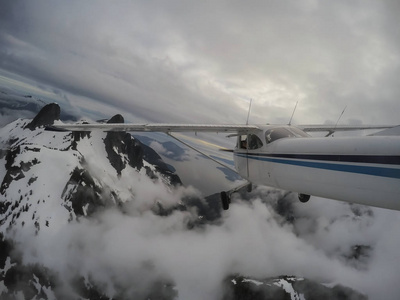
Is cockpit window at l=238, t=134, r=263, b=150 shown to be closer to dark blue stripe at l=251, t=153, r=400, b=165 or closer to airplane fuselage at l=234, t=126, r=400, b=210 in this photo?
airplane fuselage at l=234, t=126, r=400, b=210

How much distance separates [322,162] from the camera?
509 centimetres

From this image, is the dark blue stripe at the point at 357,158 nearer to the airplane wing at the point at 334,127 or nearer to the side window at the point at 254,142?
the side window at the point at 254,142

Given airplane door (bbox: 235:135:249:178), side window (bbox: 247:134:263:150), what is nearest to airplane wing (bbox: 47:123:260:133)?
side window (bbox: 247:134:263:150)

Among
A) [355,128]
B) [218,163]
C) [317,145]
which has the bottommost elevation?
[218,163]

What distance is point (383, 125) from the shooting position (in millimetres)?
12953

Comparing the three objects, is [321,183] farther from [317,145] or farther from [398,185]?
[398,185]

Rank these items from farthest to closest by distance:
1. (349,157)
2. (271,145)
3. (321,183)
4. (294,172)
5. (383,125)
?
(383,125), (271,145), (294,172), (321,183), (349,157)

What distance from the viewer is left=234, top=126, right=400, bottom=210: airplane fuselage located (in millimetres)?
4082

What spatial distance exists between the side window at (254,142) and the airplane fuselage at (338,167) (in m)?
0.49

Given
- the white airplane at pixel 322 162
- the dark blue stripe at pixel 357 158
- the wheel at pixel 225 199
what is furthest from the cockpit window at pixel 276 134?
the wheel at pixel 225 199

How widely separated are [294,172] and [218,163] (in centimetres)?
590

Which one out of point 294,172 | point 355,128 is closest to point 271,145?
point 294,172

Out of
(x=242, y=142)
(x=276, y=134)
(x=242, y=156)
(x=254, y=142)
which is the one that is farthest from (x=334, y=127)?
(x=276, y=134)

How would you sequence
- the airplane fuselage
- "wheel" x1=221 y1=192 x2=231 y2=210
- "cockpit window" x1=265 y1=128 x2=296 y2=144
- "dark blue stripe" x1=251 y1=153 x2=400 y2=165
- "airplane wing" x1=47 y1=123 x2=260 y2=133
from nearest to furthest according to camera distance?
1. "dark blue stripe" x1=251 y1=153 x2=400 y2=165
2. the airplane fuselage
3. "cockpit window" x1=265 y1=128 x2=296 y2=144
4. "airplane wing" x1=47 y1=123 x2=260 y2=133
5. "wheel" x1=221 y1=192 x2=231 y2=210
